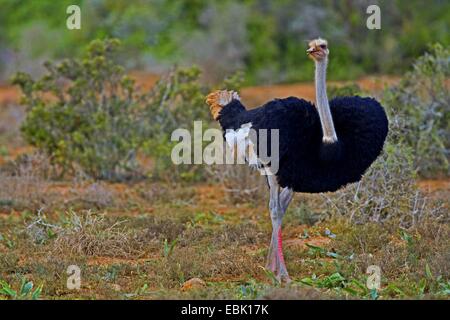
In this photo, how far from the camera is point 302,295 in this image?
5227mm

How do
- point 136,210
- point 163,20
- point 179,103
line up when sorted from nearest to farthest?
point 136,210 → point 179,103 → point 163,20

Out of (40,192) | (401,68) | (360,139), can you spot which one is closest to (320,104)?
(360,139)

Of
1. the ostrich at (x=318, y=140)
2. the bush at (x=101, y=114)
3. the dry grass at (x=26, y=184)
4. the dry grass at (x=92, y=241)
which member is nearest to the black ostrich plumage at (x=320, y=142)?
the ostrich at (x=318, y=140)

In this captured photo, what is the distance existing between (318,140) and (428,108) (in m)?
3.92

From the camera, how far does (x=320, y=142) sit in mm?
6293

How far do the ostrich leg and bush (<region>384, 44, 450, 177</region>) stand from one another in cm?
323

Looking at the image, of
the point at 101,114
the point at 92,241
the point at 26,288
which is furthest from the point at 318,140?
the point at 101,114

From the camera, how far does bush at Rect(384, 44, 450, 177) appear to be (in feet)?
32.0

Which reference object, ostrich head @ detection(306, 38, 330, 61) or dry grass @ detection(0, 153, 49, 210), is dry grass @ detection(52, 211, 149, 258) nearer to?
Result: dry grass @ detection(0, 153, 49, 210)

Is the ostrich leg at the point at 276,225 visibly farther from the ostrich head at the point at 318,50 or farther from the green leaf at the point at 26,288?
the green leaf at the point at 26,288

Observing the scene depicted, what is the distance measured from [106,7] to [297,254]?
13894 mm

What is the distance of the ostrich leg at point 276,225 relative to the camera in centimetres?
638

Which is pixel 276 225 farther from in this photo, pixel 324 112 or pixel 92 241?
pixel 92 241
